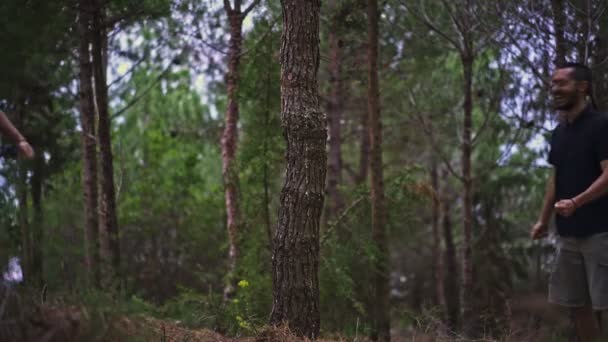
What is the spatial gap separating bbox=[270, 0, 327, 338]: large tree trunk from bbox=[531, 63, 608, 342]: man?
1655mm

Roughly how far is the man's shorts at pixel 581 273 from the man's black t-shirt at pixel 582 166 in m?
0.08

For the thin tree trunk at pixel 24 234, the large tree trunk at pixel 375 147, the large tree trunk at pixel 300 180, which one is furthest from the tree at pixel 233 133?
the large tree trunk at pixel 300 180

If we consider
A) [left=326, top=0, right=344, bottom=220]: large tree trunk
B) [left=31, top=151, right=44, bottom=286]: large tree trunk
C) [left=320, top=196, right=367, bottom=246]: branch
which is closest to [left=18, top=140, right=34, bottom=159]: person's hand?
[left=31, top=151, right=44, bottom=286]: large tree trunk

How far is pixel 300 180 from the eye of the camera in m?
5.28

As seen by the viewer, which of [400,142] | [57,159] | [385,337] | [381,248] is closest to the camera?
→ [385,337]

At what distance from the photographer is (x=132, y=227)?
66.6 ft

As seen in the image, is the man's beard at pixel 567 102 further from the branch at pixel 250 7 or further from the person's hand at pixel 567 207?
the branch at pixel 250 7

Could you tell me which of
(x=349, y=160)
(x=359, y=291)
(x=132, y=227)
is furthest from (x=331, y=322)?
(x=349, y=160)

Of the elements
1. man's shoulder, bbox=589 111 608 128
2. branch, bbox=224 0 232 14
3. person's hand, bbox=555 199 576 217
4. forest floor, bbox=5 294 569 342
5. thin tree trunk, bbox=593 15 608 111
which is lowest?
forest floor, bbox=5 294 569 342

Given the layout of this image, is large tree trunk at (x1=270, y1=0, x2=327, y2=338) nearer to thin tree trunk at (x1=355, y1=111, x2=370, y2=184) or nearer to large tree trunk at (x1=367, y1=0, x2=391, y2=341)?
large tree trunk at (x1=367, y1=0, x2=391, y2=341)

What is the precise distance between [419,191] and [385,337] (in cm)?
313

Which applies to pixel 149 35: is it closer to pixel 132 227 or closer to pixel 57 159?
pixel 57 159

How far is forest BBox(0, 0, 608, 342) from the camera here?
525 centimetres

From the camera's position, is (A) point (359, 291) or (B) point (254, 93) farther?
(A) point (359, 291)
